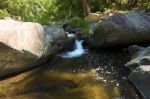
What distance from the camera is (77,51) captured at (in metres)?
15.2

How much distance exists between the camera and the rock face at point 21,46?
1109 centimetres

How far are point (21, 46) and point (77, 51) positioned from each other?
13.9ft

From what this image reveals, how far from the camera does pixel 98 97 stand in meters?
9.13

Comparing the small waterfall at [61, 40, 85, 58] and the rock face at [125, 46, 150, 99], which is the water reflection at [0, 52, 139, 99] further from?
the small waterfall at [61, 40, 85, 58]

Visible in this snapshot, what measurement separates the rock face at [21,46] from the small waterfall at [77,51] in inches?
45.1

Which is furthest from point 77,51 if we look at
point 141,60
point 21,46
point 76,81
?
point 141,60

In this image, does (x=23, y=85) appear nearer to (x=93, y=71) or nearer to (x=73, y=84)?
(x=73, y=84)

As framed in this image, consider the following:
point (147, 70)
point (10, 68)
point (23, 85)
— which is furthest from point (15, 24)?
point (147, 70)

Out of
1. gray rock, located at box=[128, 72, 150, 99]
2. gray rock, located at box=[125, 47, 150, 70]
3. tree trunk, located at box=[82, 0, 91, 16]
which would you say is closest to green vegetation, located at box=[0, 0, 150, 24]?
tree trunk, located at box=[82, 0, 91, 16]

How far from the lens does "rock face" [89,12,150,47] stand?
1388 cm

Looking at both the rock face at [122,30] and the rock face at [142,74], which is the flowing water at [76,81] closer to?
the rock face at [142,74]

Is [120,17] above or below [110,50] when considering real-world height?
above

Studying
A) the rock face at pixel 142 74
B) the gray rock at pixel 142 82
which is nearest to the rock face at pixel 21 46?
the rock face at pixel 142 74

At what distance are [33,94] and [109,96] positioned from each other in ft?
7.74
